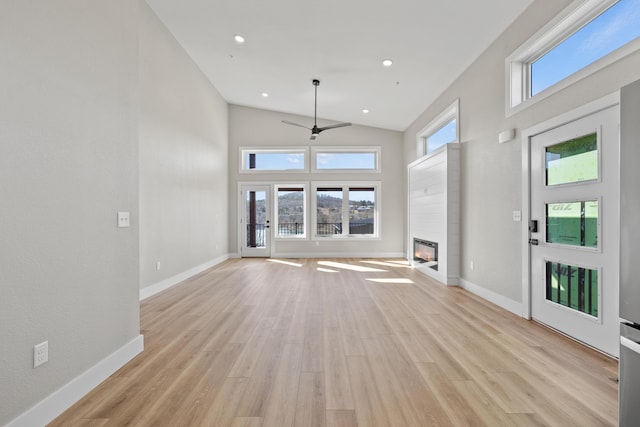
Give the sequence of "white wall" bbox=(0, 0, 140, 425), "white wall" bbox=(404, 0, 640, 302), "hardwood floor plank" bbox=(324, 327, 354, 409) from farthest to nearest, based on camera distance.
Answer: "white wall" bbox=(404, 0, 640, 302), "hardwood floor plank" bbox=(324, 327, 354, 409), "white wall" bbox=(0, 0, 140, 425)

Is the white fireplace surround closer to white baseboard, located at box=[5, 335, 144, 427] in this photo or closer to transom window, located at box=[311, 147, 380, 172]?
transom window, located at box=[311, 147, 380, 172]

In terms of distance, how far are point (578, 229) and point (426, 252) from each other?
3.20 metres

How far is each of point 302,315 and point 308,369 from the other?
1155 mm

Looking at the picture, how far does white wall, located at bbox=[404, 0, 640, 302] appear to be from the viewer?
9.13 feet

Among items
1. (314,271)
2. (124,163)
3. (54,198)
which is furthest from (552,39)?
(314,271)

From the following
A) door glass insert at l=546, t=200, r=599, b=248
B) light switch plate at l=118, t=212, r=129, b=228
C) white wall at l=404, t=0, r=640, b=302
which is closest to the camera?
light switch plate at l=118, t=212, r=129, b=228

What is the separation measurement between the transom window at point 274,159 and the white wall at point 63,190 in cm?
554

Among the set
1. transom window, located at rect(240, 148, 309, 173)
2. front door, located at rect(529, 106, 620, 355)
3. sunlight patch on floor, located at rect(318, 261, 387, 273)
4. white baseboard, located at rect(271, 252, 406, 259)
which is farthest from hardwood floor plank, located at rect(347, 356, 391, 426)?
transom window, located at rect(240, 148, 309, 173)

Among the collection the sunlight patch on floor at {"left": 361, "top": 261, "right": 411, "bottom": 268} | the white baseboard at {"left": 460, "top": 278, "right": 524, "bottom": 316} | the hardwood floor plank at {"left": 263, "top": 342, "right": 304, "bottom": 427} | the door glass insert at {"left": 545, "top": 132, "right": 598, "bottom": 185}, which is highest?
the door glass insert at {"left": 545, "top": 132, "right": 598, "bottom": 185}

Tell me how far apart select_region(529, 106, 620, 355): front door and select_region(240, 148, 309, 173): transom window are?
5632mm

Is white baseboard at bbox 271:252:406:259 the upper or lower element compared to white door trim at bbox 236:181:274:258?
lower

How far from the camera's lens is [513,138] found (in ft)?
11.0

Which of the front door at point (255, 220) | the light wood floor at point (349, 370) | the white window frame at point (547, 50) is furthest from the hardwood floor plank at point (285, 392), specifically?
the front door at point (255, 220)

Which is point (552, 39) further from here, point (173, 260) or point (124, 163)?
point (173, 260)
